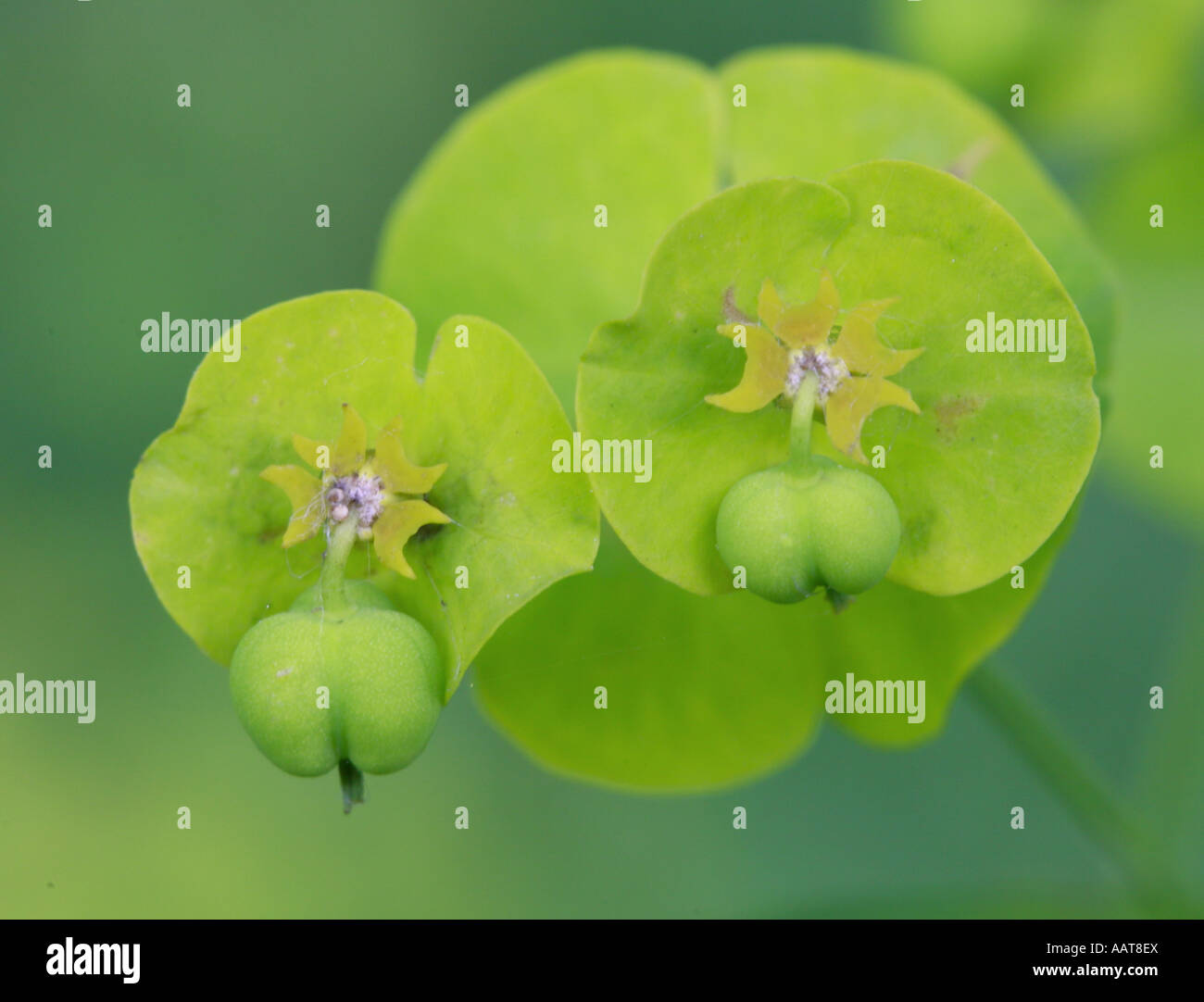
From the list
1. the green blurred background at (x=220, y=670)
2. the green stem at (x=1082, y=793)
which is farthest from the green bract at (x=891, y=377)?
the green blurred background at (x=220, y=670)

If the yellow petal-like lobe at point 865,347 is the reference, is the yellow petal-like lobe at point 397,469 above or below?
below

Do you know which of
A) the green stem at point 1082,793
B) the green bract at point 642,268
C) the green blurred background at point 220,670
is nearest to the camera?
the green bract at point 642,268

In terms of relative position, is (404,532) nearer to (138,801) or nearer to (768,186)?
(768,186)

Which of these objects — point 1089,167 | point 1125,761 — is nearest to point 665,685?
point 1125,761

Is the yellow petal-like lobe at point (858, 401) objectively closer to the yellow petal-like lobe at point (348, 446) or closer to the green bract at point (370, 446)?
the green bract at point (370, 446)

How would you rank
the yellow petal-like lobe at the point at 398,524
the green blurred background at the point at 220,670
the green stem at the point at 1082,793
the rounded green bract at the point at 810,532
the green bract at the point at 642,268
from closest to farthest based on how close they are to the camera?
the rounded green bract at the point at 810,532 → the yellow petal-like lobe at the point at 398,524 → the green bract at the point at 642,268 → the green stem at the point at 1082,793 → the green blurred background at the point at 220,670

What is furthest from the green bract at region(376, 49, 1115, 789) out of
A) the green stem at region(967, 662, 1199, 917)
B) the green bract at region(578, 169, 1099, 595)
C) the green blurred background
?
the green blurred background

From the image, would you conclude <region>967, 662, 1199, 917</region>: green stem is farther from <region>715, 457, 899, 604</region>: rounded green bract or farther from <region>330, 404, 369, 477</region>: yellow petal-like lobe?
<region>330, 404, 369, 477</region>: yellow petal-like lobe
